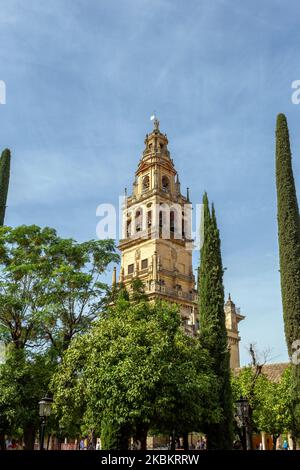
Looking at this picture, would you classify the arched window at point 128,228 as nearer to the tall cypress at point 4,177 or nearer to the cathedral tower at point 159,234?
the cathedral tower at point 159,234

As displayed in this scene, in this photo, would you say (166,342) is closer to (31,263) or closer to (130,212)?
(31,263)

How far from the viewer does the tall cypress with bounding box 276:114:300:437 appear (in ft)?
78.6

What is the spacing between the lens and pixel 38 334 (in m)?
22.5

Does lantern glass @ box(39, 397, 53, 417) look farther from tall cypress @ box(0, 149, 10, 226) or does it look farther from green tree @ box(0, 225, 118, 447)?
tall cypress @ box(0, 149, 10, 226)

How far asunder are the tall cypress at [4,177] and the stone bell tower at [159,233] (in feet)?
53.7

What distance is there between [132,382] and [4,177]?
1785cm

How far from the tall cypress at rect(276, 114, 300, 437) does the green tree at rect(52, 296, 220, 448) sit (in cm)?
499

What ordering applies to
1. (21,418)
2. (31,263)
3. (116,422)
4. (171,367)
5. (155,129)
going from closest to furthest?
(116,422)
(171,367)
(21,418)
(31,263)
(155,129)

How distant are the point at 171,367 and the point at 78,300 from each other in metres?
5.83

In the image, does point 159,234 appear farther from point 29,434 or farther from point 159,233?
point 29,434

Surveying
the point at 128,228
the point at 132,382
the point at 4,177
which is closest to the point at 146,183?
the point at 128,228

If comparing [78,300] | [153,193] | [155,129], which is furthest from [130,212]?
[78,300]

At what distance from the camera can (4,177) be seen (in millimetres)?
30609

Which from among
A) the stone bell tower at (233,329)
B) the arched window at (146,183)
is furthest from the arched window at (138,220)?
the stone bell tower at (233,329)
